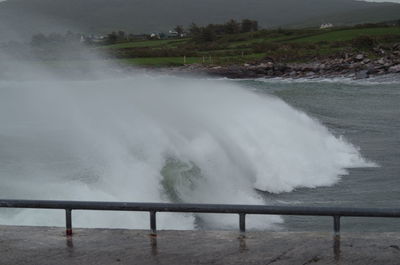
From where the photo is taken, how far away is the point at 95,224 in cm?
935

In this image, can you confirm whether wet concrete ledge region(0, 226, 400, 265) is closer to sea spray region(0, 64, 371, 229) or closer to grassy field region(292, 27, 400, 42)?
sea spray region(0, 64, 371, 229)

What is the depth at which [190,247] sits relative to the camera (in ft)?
19.1

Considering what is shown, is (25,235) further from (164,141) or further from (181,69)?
(181,69)

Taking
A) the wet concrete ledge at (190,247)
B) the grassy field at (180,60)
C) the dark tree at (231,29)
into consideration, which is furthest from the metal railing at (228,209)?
the dark tree at (231,29)

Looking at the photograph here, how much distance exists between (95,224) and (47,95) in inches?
913

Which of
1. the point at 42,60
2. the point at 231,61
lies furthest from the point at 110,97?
the point at 231,61

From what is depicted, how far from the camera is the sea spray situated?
38.2 feet

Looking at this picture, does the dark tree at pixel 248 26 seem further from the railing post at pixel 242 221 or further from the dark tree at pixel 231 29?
the railing post at pixel 242 221

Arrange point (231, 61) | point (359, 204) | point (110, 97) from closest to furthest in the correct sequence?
point (359, 204) < point (110, 97) < point (231, 61)

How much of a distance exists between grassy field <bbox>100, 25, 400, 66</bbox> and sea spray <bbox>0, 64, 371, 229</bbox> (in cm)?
4510

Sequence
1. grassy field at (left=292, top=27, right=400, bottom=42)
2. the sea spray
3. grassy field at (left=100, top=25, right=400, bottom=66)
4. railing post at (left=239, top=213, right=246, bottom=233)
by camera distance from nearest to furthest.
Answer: railing post at (left=239, top=213, right=246, bottom=233) < the sea spray < grassy field at (left=100, top=25, right=400, bottom=66) < grassy field at (left=292, top=27, right=400, bottom=42)

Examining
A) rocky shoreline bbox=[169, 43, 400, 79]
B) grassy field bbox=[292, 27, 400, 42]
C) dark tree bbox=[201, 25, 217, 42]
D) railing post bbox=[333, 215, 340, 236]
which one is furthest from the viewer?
dark tree bbox=[201, 25, 217, 42]

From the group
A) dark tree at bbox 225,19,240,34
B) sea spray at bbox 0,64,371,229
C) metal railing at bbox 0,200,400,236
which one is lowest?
sea spray at bbox 0,64,371,229

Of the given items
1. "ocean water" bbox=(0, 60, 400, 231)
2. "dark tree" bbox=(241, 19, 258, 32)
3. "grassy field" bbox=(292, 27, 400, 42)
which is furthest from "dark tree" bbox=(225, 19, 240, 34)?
"ocean water" bbox=(0, 60, 400, 231)
